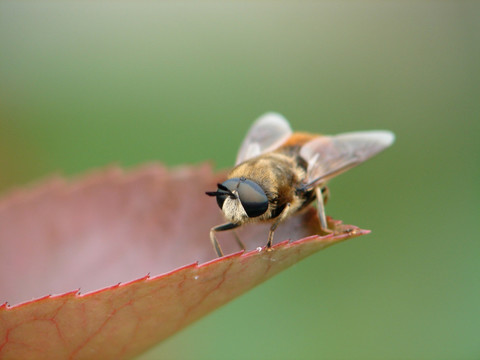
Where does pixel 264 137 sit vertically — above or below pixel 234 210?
above

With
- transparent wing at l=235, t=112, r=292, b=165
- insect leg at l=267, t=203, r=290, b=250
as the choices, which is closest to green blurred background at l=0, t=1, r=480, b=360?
transparent wing at l=235, t=112, r=292, b=165

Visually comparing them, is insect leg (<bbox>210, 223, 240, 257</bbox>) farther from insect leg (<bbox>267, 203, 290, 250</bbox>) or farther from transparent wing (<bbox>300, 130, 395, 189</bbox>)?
transparent wing (<bbox>300, 130, 395, 189</bbox>)

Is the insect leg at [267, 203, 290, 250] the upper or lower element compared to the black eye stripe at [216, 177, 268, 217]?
lower

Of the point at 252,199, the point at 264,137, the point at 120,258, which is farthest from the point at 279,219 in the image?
the point at 264,137

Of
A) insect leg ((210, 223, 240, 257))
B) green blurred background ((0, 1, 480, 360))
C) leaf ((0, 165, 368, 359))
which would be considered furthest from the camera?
green blurred background ((0, 1, 480, 360))

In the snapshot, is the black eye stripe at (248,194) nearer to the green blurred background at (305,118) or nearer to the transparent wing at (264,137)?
the transparent wing at (264,137)

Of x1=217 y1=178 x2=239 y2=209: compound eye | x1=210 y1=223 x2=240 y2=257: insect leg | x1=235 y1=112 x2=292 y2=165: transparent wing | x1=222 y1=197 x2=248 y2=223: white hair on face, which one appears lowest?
x1=210 y1=223 x2=240 y2=257: insect leg

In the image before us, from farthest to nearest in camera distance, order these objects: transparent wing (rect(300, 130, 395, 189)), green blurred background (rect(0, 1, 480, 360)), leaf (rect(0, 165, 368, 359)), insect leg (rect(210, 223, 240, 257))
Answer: green blurred background (rect(0, 1, 480, 360)) → transparent wing (rect(300, 130, 395, 189)) → insect leg (rect(210, 223, 240, 257)) → leaf (rect(0, 165, 368, 359))

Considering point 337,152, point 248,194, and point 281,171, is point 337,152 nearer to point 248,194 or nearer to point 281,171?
point 281,171
